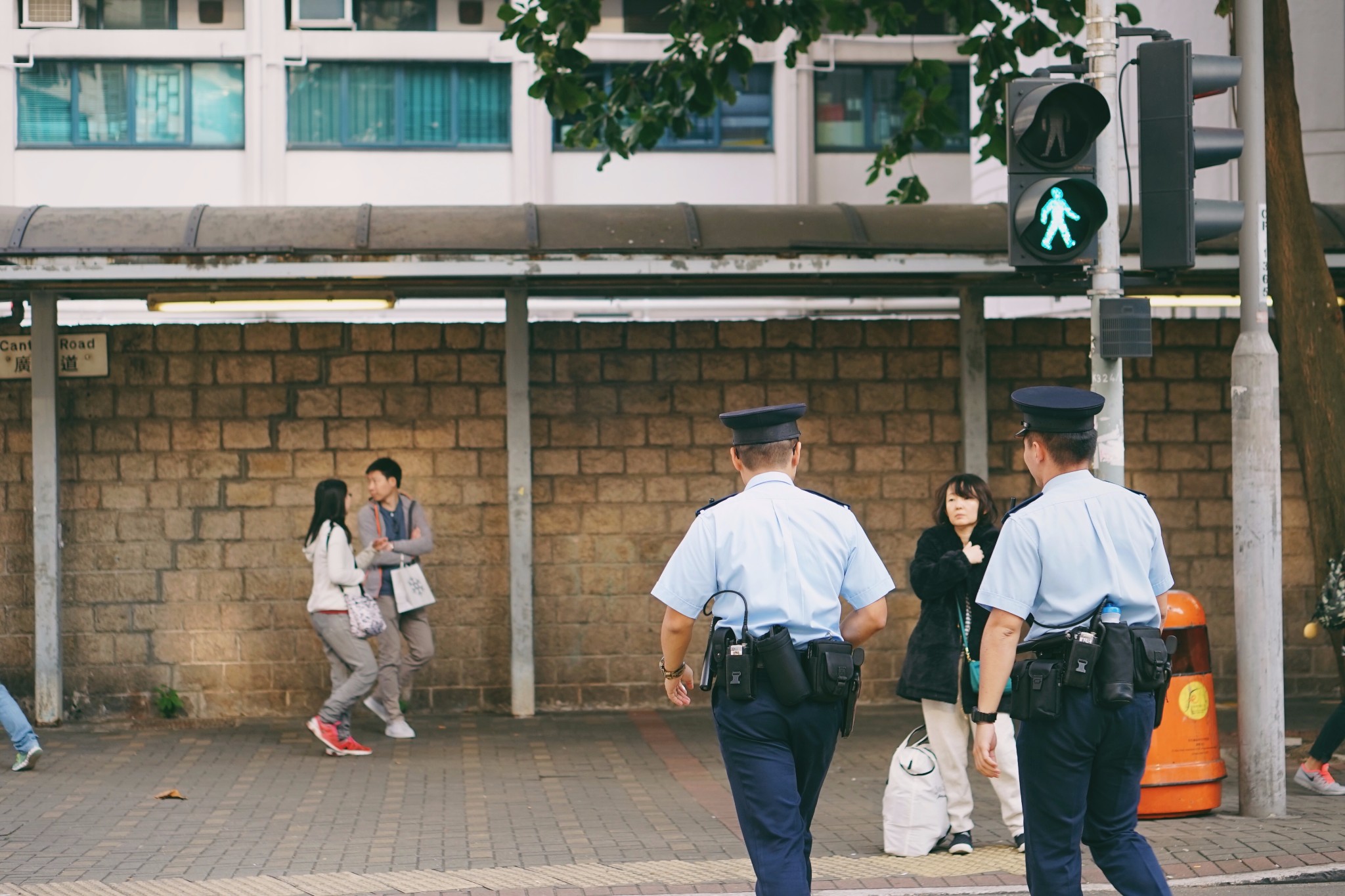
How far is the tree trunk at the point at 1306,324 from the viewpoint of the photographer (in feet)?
27.3

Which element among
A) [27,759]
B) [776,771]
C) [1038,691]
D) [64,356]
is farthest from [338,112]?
[1038,691]

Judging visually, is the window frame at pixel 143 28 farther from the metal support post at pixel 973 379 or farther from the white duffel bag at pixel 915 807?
the white duffel bag at pixel 915 807

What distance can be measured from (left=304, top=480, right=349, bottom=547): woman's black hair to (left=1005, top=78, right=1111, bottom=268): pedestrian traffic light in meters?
4.59

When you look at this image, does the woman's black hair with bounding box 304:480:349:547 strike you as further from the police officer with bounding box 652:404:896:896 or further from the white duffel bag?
the police officer with bounding box 652:404:896:896

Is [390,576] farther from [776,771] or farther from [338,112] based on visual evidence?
[338,112]

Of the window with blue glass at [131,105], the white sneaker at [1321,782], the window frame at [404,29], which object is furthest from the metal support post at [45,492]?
the window frame at [404,29]

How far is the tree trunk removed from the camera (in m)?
8.31

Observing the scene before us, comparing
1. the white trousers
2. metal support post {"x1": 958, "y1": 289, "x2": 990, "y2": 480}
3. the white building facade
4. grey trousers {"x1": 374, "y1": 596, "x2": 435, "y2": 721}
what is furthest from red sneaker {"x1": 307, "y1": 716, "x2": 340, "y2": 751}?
the white building facade

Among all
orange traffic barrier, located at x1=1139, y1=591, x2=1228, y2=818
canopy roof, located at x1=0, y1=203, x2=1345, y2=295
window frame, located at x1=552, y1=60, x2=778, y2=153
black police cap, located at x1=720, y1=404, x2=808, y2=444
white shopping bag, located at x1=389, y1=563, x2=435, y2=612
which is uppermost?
window frame, located at x1=552, y1=60, x2=778, y2=153

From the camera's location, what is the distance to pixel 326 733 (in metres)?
8.98

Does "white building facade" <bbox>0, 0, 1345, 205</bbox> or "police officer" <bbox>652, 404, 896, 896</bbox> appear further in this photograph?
"white building facade" <bbox>0, 0, 1345, 205</bbox>

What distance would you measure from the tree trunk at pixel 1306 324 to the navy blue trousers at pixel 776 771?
15.7ft

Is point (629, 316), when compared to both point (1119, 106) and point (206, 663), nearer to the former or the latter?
point (206, 663)

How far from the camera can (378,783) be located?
27.0ft
